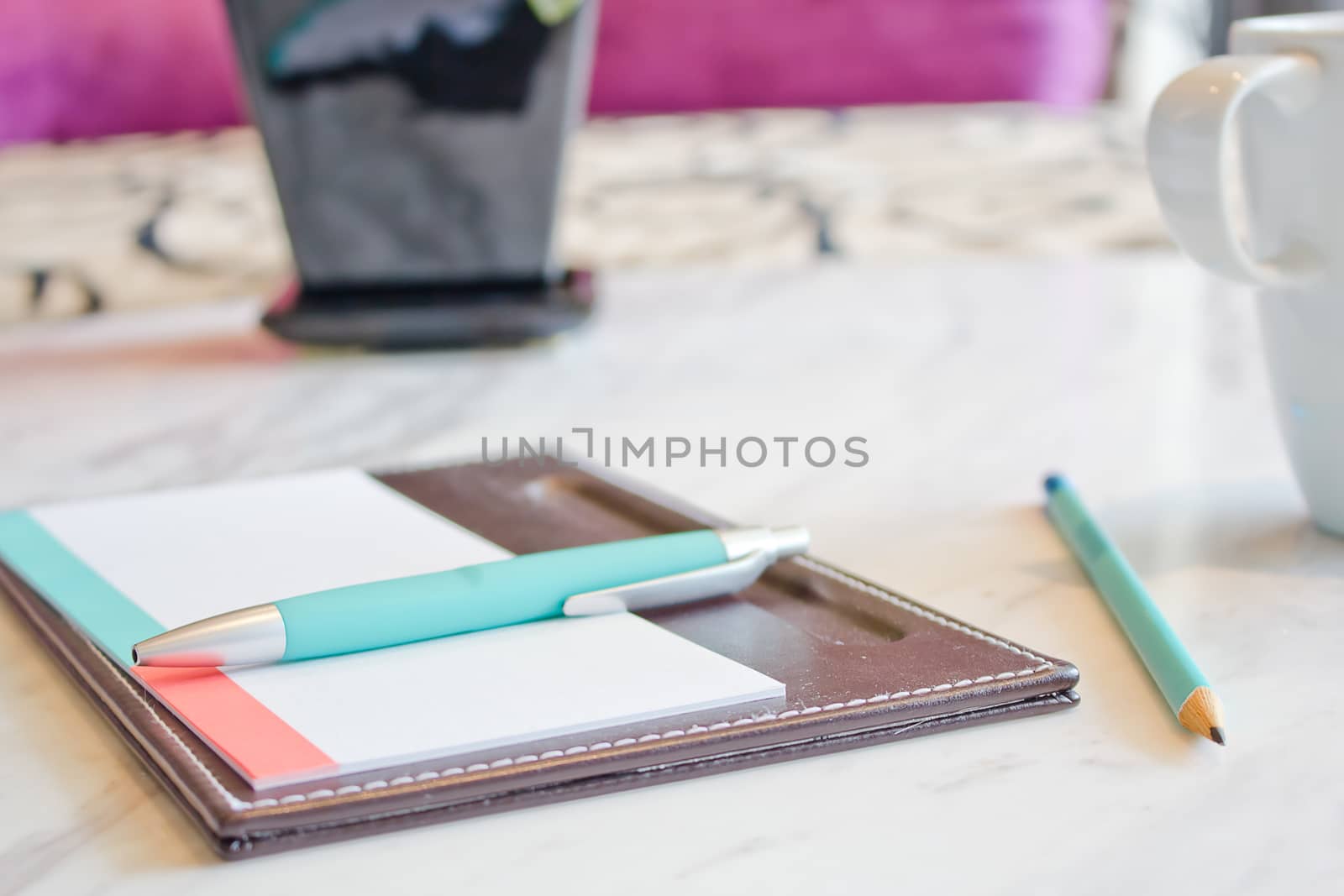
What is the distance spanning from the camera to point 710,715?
0.32 meters

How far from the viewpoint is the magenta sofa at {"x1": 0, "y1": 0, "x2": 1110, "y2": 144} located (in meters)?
1.65

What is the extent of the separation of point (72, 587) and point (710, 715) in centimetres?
19

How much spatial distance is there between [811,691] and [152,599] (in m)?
0.18

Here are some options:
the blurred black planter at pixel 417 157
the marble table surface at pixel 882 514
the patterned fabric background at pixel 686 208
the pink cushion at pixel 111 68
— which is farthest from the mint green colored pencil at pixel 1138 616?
the pink cushion at pixel 111 68

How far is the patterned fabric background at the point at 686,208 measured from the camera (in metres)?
0.88

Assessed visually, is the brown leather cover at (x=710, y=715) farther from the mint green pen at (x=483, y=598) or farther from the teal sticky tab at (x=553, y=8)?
the teal sticky tab at (x=553, y=8)

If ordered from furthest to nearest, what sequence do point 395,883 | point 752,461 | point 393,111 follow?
point 393,111 < point 752,461 < point 395,883

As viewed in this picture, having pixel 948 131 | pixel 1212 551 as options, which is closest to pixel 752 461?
pixel 1212 551

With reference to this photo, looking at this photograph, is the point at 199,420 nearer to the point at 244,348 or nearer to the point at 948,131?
the point at 244,348

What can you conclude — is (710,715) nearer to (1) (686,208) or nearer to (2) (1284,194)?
(2) (1284,194)

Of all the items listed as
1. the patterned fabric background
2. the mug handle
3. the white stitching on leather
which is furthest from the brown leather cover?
the patterned fabric background

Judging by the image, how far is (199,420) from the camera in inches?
25.3

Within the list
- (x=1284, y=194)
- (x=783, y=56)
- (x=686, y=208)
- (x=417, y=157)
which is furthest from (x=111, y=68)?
(x=1284, y=194)

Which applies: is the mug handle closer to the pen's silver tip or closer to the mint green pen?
the mint green pen
